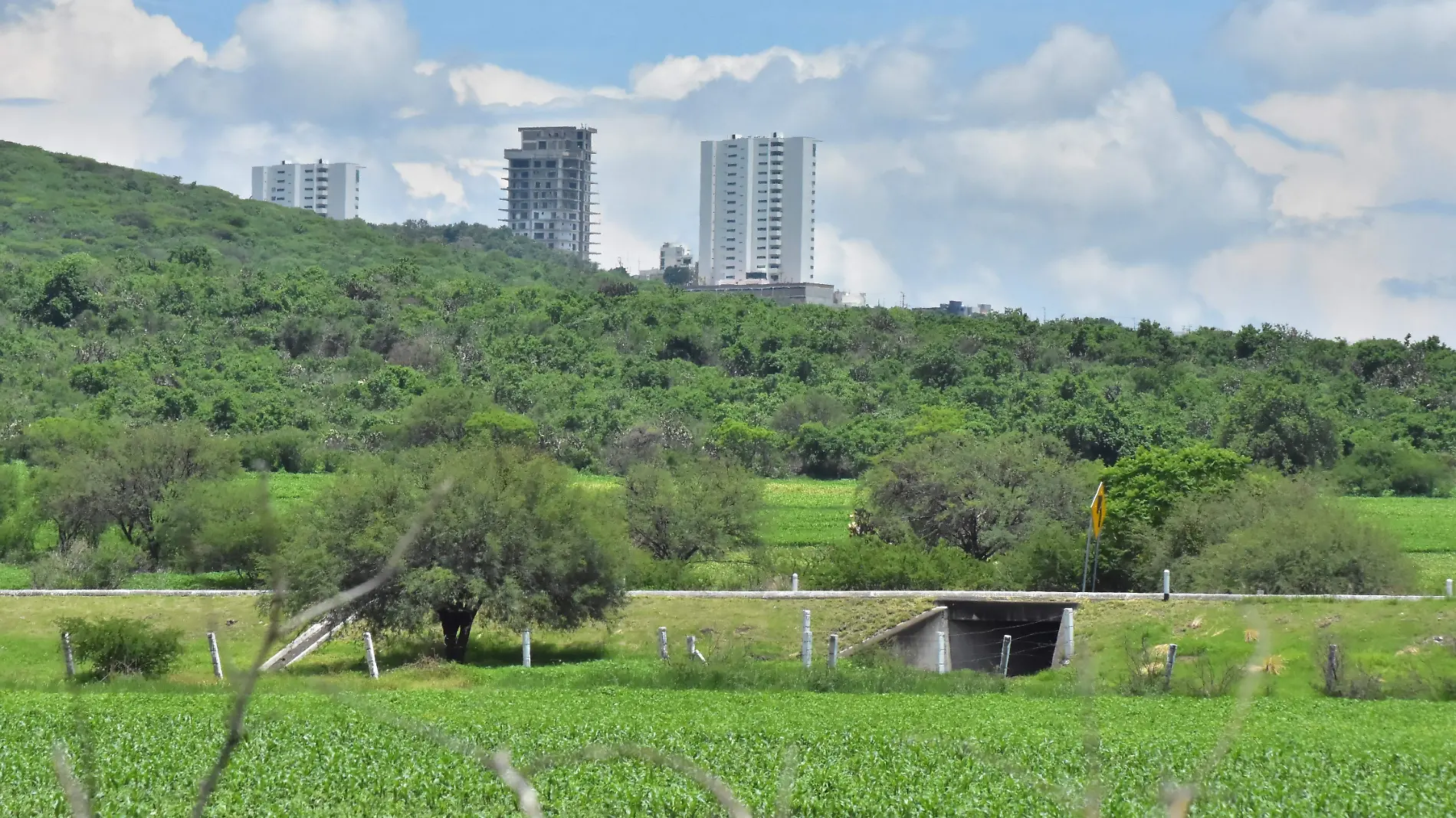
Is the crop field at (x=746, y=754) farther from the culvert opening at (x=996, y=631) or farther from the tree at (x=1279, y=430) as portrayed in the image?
the tree at (x=1279, y=430)

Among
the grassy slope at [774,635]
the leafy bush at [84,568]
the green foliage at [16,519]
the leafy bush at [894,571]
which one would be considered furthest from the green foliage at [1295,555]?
the green foliage at [16,519]

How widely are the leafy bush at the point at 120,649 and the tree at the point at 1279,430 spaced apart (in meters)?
65.3

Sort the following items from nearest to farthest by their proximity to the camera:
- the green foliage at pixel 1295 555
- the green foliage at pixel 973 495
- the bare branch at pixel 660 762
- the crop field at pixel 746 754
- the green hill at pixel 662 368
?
1. the bare branch at pixel 660 762
2. the crop field at pixel 746 754
3. the green foliage at pixel 1295 555
4. the green foliage at pixel 973 495
5. the green hill at pixel 662 368

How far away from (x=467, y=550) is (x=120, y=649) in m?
7.46

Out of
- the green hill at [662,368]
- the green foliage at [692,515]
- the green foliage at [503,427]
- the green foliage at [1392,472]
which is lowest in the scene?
the green foliage at [692,515]

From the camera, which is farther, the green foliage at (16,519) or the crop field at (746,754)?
the green foliage at (16,519)

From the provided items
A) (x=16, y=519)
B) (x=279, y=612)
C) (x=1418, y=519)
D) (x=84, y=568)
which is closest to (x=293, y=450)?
(x=16, y=519)

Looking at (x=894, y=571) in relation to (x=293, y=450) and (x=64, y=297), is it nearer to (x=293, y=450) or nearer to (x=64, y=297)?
(x=293, y=450)

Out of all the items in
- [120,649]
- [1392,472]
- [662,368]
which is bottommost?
[120,649]

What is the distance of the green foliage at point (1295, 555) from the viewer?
128 ft

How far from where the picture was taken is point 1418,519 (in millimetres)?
70875

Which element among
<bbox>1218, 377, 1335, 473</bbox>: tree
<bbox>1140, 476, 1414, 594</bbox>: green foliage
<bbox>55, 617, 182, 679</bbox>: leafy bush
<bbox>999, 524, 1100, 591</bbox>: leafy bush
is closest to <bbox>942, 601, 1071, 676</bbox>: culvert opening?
<bbox>1140, 476, 1414, 594</bbox>: green foliage

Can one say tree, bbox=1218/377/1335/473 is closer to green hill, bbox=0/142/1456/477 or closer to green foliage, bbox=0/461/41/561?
green hill, bbox=0/142/1456/477

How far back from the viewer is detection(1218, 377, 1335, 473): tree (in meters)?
85.7
